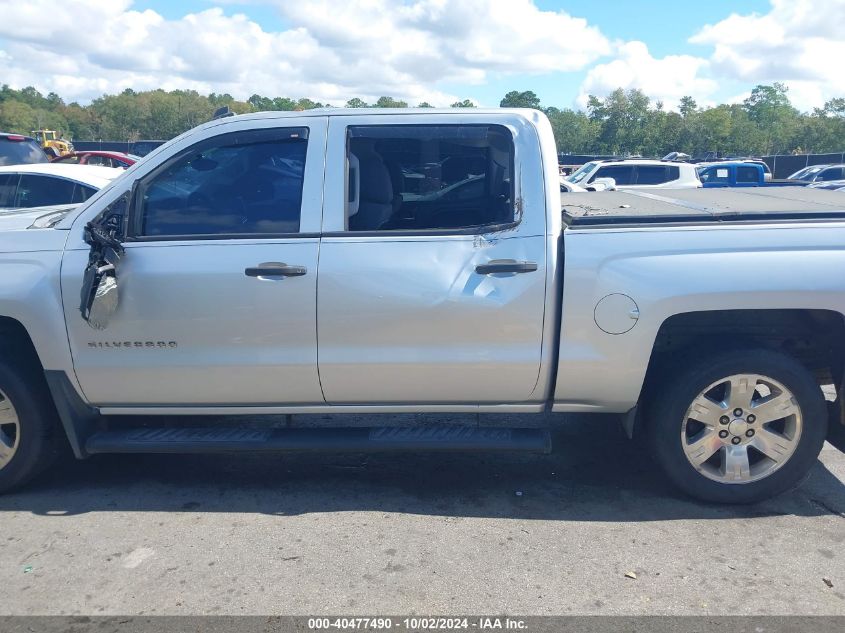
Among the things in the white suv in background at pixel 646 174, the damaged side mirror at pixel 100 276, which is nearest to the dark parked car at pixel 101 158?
the white suv in background at pixel 646 174

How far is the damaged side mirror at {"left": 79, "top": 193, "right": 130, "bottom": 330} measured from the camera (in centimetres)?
369

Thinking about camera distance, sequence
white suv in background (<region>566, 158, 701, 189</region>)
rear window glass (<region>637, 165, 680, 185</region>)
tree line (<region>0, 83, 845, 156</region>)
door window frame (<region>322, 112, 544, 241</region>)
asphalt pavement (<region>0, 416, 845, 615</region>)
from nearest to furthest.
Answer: asphalt pavement (<region>0, 416, 845, 615</region>)
door window frame (<region>322, 112, 544, 241</region>)
white suv in background (<region>566, 158, 701, 189</region>)
rear window glass (<region>637, 165, 680, 185</region>)
tree line (<region>0, 83, 845, 156</region>)

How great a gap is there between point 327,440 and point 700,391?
1954 millimetres

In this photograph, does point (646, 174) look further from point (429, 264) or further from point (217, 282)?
point (217, 282)

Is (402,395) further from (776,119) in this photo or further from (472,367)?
(776,119)

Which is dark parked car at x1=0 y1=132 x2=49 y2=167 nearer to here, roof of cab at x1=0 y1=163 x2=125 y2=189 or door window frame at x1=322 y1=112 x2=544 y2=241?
roof of cab at x1=0 y1=163 x2=125 y2=189

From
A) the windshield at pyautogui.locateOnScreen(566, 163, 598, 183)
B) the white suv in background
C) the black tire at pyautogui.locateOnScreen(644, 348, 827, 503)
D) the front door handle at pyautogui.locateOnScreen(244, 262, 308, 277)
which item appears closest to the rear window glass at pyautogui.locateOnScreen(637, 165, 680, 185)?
the white suv in background

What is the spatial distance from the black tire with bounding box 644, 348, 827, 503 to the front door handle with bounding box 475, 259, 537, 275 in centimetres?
94

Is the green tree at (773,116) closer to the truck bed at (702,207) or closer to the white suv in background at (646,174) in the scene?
the white suv in background at (646,174)

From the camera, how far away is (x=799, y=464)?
12.8ft

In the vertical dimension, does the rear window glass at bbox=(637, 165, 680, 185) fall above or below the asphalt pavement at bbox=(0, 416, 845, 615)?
above

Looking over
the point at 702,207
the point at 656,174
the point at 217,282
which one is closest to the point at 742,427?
the point at 702,207

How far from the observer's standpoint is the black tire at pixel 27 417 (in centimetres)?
396

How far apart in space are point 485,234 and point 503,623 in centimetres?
183
